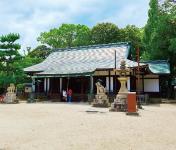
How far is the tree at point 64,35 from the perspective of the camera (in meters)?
51.1

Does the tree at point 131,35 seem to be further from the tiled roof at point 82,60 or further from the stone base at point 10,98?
the stone base at point 10,98

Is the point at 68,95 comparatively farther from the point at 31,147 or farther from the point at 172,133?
the point at 31,147

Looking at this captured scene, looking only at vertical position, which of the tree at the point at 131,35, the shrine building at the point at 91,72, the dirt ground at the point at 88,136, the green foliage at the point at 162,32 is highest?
the tree at the point at 131,35

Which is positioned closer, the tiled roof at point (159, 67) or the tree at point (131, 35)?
the tiled roof at point (159, 67)

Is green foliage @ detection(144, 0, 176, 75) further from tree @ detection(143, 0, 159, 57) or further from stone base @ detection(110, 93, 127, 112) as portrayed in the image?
stone base @ detection(110, 93, 127, 112)

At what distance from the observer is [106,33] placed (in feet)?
152

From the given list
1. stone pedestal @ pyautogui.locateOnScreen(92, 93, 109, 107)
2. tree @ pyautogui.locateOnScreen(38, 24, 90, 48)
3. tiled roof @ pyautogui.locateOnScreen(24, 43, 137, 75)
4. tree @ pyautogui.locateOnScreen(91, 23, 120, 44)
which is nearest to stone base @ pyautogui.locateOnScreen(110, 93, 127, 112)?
stone pedestal @ pyautogui.locateOnScreen(92, 93, 109, 107)

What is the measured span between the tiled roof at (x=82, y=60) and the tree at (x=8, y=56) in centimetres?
173

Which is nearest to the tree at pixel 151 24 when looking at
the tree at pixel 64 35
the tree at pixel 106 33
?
the tree at pixel 106 33

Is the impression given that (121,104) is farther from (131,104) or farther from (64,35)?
(64,35)

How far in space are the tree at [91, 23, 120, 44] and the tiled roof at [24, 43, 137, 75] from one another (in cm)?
1049

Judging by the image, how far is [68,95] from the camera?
93.0 feet

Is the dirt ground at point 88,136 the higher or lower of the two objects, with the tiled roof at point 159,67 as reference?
lower

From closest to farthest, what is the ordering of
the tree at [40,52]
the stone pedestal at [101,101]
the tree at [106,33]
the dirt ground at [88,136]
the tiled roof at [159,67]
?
the dirt ground at [88,136]
the stone pedestal at [101,101]
the tiled roof at [159,67]
the tree at [106,33]
the tree at [40,52]
